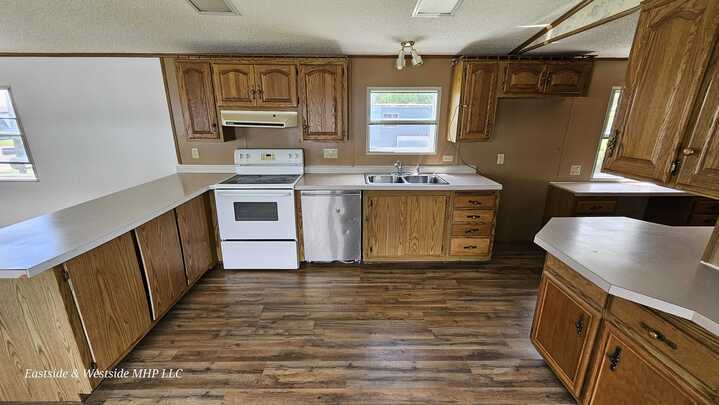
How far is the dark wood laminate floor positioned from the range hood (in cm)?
151

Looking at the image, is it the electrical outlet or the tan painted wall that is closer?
the tan painted wall

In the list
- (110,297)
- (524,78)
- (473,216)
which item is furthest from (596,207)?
(110,297)

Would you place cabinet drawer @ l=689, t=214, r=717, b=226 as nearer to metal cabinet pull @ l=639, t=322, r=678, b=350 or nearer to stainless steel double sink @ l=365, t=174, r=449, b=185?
stainless steel double sink @ l=365, t=174, r=449, b=185

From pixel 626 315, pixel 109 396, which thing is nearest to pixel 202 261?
pixel 109 396

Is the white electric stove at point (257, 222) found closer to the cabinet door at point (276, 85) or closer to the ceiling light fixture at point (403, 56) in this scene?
the cabinet door at point (276, 85)

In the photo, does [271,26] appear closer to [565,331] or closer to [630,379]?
[565,331]

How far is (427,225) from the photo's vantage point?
2.87 meters

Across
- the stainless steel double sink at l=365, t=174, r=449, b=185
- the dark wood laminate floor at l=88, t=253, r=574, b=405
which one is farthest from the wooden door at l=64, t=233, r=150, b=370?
the stainless steel double sink at l=365, t=174, r=449, b=185

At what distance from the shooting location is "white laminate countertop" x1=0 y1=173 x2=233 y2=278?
1.26 m

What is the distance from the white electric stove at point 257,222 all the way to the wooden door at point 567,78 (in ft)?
8.72

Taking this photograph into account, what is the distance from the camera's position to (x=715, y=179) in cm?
108

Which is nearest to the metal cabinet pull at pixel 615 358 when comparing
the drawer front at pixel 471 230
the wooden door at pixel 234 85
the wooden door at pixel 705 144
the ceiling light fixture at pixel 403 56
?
the wooden door at pixel 705 144

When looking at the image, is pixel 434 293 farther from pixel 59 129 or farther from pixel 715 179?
pixel 59 129

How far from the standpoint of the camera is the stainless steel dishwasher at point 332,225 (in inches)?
109
